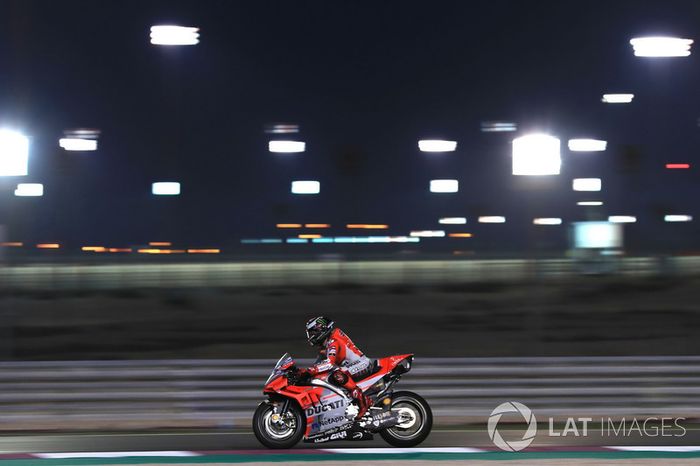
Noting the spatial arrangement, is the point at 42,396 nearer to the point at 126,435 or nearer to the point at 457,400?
the point at 126,435

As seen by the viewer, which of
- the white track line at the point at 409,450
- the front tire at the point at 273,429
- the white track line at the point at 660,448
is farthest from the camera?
the white track line at the point at 660,448

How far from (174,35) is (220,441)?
666 centimetres

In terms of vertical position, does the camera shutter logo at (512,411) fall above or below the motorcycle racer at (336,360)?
below

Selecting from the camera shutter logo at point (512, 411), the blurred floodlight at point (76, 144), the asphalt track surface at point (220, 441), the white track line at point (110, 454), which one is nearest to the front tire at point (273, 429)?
the asphalt track surface at point (220, 441)

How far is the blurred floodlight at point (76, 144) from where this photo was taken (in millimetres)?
14992

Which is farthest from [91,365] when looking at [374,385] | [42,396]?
[374,385]

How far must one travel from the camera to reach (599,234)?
45.3 meters

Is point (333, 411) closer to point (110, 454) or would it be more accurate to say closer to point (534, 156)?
point (110, 454)

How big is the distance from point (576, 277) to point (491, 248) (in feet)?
37.0

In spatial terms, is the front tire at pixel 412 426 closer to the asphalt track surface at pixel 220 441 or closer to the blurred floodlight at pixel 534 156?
the asphalt track surface at pixel 220 441

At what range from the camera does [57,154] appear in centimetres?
1495

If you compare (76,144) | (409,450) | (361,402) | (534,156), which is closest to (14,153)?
(76,144)

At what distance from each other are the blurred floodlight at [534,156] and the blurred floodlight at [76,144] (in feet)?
36.3

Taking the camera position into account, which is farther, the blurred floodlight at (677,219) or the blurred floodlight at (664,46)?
the blurred floodlight at (677,219)
